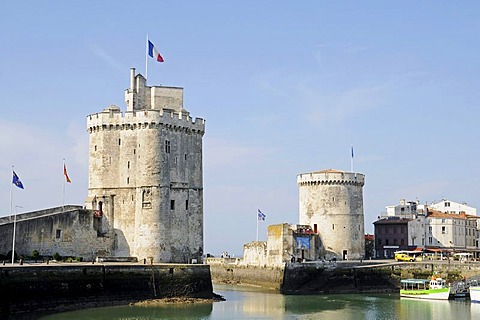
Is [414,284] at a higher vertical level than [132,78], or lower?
lower

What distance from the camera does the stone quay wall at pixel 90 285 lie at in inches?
1479

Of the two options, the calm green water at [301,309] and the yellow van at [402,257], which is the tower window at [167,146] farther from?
the yellow van at [402,257]

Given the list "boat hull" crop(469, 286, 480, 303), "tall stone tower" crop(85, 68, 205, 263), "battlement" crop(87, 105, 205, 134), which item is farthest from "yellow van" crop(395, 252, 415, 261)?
"battlement" crop(87, 105, 205, 134)

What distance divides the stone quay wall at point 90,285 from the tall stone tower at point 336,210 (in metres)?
22.5

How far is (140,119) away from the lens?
165ft

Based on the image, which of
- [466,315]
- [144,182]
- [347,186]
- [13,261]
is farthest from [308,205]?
[13,261]

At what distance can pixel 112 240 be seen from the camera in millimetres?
50094

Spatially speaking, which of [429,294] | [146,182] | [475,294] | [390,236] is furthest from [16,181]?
[390,236]

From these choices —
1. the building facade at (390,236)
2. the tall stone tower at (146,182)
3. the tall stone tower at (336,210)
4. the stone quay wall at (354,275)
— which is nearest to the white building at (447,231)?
the building facade at (390,236)

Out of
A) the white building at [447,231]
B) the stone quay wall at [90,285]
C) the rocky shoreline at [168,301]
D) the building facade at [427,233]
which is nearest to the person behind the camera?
the stone quay wall at [90,285]

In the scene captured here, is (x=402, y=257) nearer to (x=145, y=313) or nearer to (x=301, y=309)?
(x=301, y=309)

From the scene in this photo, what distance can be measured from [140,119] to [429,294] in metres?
23.2

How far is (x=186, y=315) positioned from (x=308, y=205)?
100 ft

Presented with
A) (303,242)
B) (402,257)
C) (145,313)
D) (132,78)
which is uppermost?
(132,78)
